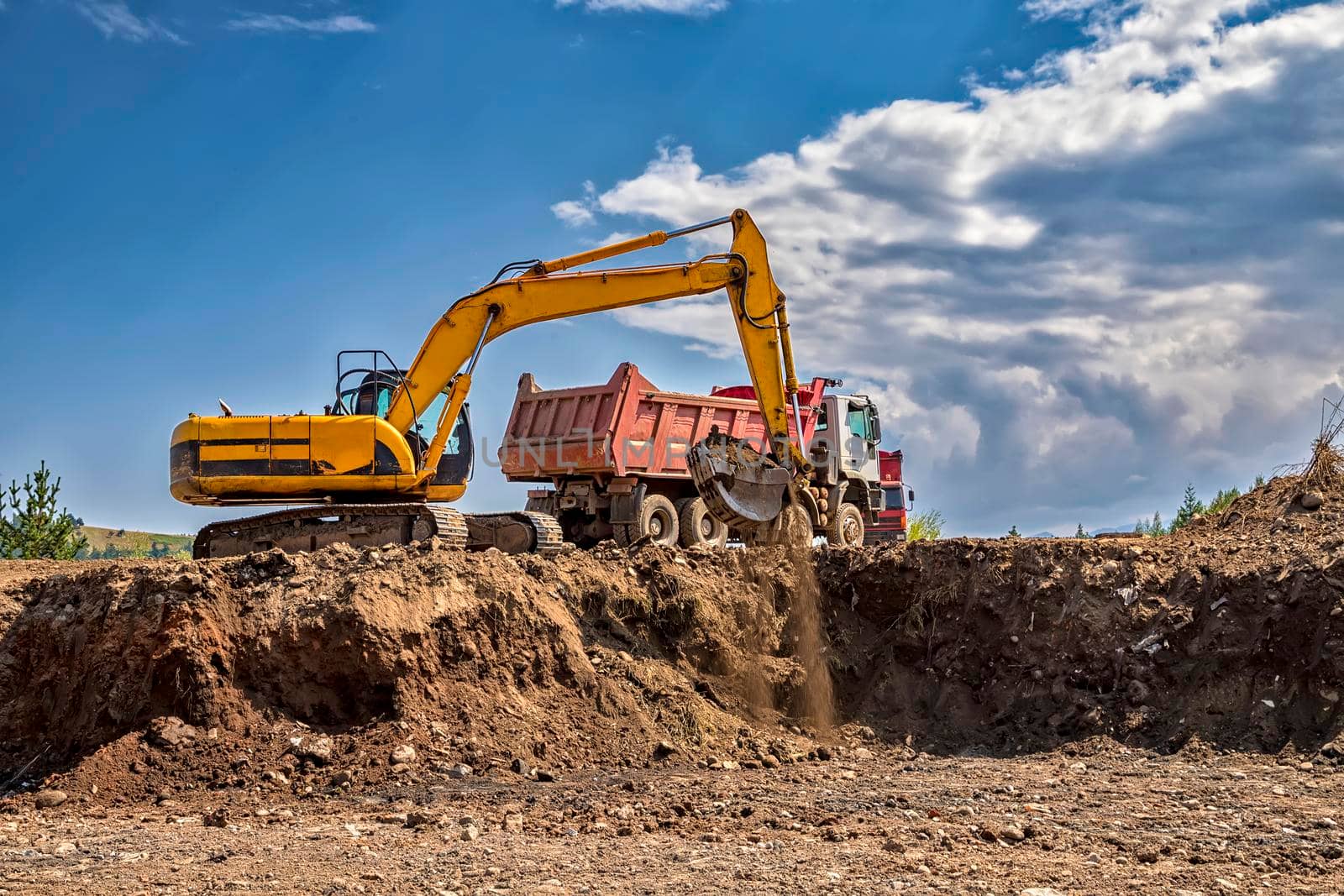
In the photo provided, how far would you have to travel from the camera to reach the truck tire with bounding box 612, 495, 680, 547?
17.6 metres

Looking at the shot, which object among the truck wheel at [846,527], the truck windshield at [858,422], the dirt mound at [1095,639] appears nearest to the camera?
the dirt mound at [1095,639]

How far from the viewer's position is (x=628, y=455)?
58.4 ft

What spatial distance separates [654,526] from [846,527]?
167 inches

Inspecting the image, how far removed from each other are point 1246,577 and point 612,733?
547 cm

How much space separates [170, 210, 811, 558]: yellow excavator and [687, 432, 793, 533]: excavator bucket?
0.02m

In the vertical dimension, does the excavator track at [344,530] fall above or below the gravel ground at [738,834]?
above

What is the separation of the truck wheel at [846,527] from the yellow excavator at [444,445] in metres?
3.79

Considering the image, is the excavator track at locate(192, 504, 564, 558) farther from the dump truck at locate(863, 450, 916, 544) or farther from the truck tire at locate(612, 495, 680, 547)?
the dump truck at locate(863, 450, 916, 544)

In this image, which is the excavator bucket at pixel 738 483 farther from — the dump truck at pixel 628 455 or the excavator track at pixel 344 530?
the excavator track at pixel 344 530

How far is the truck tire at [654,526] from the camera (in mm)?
17578

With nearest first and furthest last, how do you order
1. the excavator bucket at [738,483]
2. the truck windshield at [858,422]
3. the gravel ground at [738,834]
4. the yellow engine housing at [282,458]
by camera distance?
the gravel ground at [738,834] → the yellow engine housing at [282,458] → the excavator bucket at [738,483] → the truck windshield at [858,422]

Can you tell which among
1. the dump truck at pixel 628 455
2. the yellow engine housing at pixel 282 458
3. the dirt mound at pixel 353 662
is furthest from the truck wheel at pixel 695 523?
the dirt mound at pixel 353 662

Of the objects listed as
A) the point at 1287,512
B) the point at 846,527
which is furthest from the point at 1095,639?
the point at 846,527

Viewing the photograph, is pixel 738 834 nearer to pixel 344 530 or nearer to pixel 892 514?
pixel 344 530
